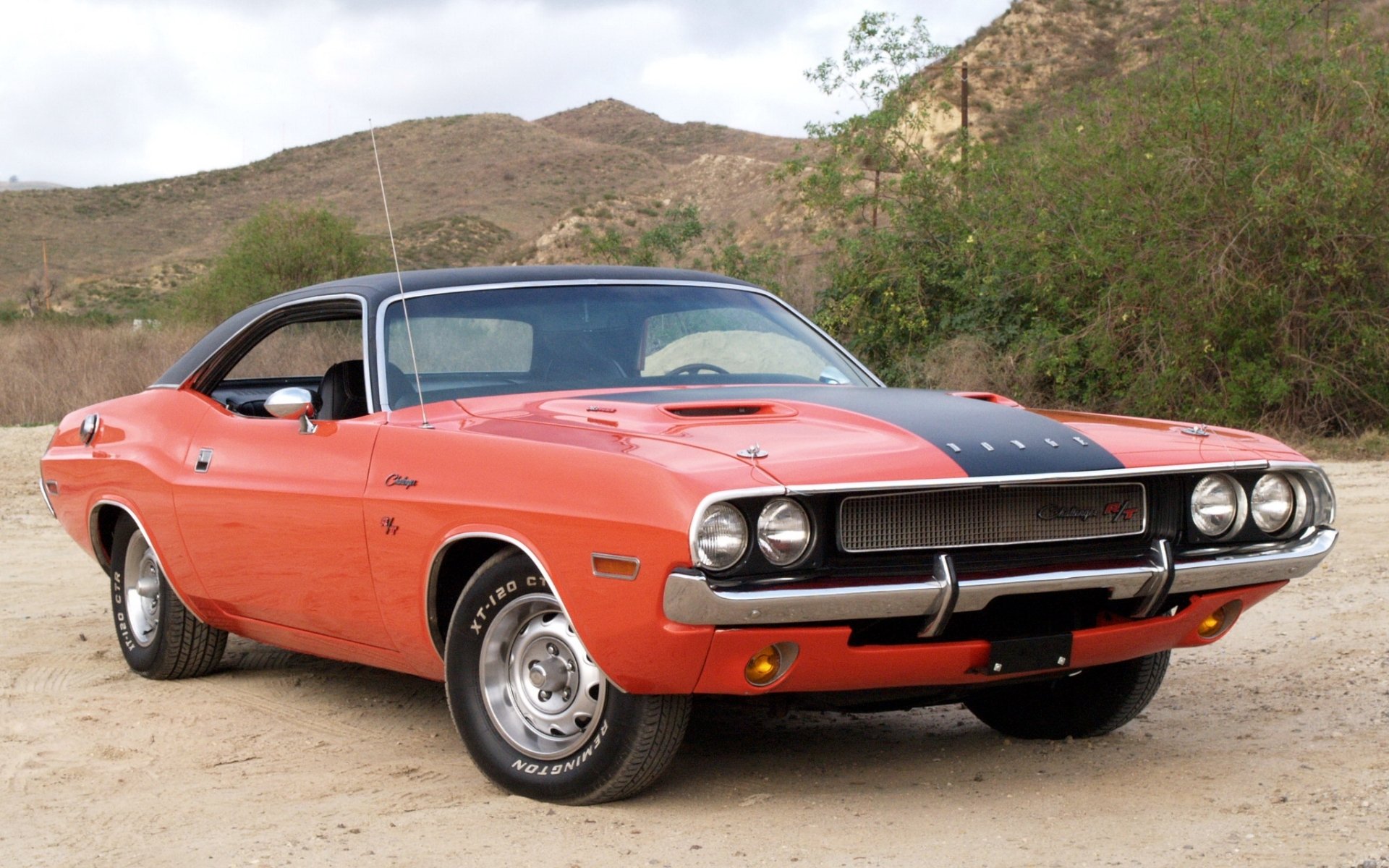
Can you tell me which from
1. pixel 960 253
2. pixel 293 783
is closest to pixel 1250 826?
pixel 293 783

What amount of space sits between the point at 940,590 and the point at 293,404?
2173 mm

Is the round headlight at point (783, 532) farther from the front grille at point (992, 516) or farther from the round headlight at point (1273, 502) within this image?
the round headlight at point (1273, 502)

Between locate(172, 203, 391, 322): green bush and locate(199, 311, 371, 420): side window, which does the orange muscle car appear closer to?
locate(199, 311, 371, 420): side window

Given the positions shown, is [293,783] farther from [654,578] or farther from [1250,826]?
[1250,826]

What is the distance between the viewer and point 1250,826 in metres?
3.59

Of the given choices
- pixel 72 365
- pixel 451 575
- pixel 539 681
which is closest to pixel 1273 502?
pixel 539 681

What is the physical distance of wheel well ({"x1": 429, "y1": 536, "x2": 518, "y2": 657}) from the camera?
411cm

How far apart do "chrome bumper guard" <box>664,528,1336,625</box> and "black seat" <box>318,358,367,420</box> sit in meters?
2.09

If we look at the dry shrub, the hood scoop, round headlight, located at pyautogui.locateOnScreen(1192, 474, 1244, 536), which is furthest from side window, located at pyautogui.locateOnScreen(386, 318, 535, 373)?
the dry shrub

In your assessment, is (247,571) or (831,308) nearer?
(247,571)

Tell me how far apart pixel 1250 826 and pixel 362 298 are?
3.04 metres

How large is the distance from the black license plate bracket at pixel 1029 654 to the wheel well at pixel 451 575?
131 centimetres

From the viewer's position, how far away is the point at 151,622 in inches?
233

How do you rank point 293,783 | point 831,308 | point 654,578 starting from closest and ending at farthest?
point 654,578
point 293,783
point 831,308
